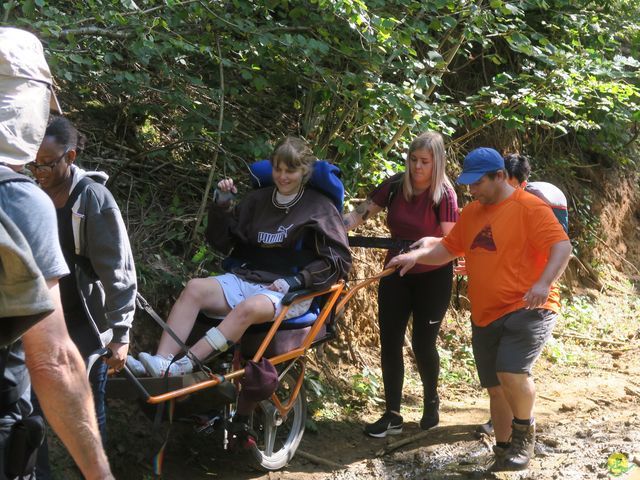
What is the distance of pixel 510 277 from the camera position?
522cm

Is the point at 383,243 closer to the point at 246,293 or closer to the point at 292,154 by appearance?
the point at 292,154

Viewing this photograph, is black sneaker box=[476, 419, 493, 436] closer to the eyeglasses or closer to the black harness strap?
the black harness strap

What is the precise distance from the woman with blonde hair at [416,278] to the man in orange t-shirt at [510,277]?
18.5 inches

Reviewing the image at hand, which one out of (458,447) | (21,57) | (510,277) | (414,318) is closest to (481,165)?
(510,277)

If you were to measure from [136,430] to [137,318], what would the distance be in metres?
0.78

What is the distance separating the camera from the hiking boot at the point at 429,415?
20.5 ft

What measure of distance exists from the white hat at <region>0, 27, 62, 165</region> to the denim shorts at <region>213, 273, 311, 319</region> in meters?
2.58

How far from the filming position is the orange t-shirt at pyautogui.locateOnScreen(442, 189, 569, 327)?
5.13 m

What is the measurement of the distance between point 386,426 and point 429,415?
1.19 ft

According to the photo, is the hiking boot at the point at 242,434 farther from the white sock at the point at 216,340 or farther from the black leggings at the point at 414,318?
the black leggings at the point at 414,318

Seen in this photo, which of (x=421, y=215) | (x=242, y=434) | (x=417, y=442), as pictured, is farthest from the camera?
(x=417, y=442)

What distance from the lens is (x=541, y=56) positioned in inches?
294

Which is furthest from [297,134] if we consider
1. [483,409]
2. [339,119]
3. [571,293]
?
[571,293]

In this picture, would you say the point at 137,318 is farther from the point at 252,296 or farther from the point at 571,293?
the point at 571,293
